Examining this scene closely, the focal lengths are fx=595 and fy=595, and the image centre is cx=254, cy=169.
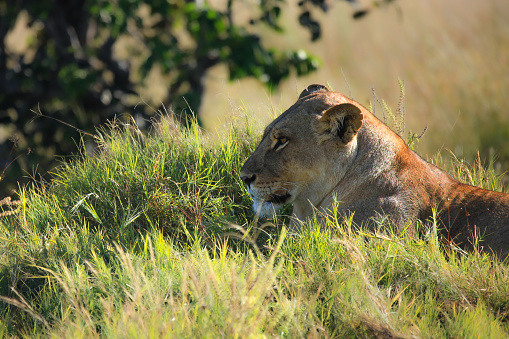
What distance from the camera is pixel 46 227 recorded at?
12.5 ft

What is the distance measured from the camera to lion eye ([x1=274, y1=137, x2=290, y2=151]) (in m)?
3.87

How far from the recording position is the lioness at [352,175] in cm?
368

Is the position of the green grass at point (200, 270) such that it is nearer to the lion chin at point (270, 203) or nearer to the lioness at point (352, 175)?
the lion chin at point (270, 203)

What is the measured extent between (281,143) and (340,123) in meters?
0.42

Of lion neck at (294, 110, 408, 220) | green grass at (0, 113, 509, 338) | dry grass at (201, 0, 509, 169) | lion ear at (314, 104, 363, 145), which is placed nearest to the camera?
green grass at (0, 113, 509, 338)

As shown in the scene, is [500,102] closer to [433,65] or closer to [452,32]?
[433,65]

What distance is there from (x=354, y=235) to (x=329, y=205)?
401mm

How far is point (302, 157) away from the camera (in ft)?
12.6

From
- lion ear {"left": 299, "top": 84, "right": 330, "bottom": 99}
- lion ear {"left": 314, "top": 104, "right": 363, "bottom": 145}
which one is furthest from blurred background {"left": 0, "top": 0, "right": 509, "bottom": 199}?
lion ear {"left": 314, "top": 104, "right": 363, "bottom": 145}

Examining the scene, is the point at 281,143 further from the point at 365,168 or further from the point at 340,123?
the point at 365,168

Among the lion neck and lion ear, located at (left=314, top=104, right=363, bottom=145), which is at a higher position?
lion ear, located at (left=314, top=104, right=363, bottom=145)

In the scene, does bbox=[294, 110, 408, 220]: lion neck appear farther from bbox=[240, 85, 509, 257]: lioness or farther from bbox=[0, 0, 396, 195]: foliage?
bbox=[0, 0, 396, 195]: foliage

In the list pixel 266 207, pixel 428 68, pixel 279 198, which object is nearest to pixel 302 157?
pixel 279 198

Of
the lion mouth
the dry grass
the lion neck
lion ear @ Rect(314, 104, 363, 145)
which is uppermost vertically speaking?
lion ear @ Rect(314, 104, 363, 145)
